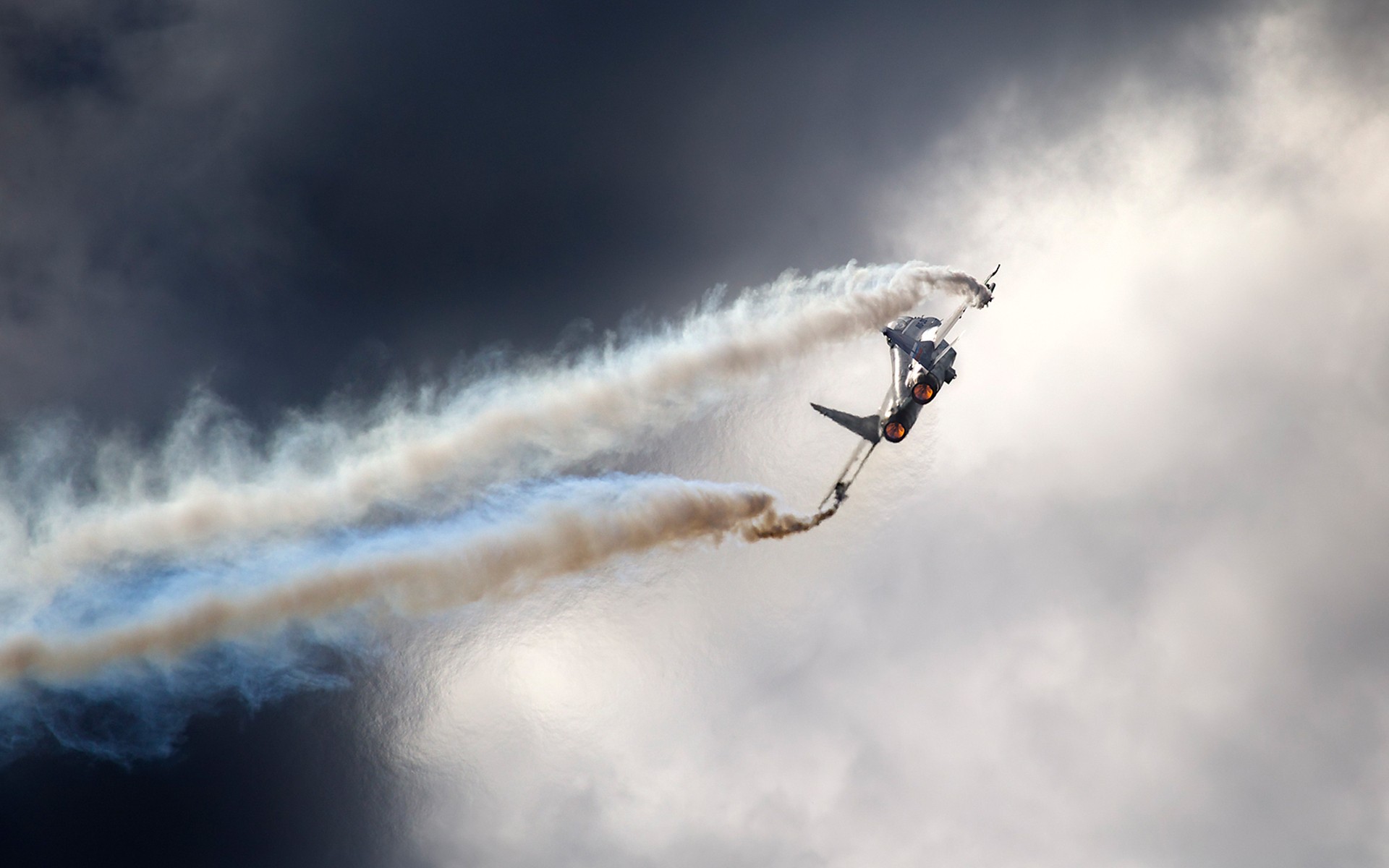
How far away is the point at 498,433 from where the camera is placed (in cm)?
5069

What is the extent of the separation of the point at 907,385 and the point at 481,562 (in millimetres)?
26228

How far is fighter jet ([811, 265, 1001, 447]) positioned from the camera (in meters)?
45.4

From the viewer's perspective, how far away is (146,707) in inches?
2132

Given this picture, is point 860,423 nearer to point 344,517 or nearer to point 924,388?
point 924,388

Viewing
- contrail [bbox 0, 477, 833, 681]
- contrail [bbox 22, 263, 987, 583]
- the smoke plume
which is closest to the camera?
contrail [bbox 0, 477, 833, 681]

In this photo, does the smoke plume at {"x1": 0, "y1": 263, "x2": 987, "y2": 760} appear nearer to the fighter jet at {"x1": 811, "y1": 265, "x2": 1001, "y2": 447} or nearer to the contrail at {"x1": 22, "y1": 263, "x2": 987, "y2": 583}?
the contrail at {"x1": 22, "y1": 263, "x2": 987, "y2": 583}

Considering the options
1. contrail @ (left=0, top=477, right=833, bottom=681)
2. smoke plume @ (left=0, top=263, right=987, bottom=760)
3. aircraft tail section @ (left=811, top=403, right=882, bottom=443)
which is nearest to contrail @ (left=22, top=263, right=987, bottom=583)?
smoke plume @ (left=0, top=263, right=987, bottom=760)

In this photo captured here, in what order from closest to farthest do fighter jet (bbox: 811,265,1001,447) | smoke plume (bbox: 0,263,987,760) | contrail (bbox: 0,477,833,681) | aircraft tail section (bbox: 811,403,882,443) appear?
contrail (bbox: 0,477,833,681) < fighter jet (bbox: 811,265,1001,447) < smoke plume (bbox: 0,263,987,760) < aircraft tail section (bbox: 811,403,882,443)

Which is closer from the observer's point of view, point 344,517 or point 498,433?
point 344,517

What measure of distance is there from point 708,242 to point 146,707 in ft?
182

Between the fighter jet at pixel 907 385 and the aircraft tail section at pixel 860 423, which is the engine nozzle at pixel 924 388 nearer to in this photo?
the fighter jet at pixel 907 385

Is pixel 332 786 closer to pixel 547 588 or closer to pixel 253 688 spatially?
pixel 253 688

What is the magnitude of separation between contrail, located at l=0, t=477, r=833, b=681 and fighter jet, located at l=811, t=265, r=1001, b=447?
617 centimetres

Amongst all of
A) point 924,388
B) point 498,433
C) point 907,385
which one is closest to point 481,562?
point 498,433
